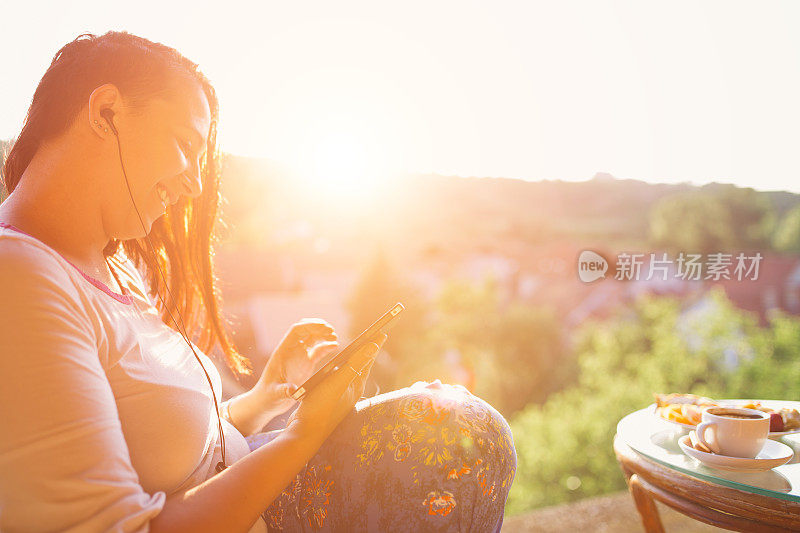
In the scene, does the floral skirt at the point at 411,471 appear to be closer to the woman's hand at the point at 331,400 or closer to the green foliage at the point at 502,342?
the woman's hand at the point at 331,400

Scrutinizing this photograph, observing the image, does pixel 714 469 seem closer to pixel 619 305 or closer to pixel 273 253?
pixel 273 253

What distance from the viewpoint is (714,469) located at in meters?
0.82

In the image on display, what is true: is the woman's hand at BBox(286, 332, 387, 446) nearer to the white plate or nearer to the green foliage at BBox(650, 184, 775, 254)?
the white plate

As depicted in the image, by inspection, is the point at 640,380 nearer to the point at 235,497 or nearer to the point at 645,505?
the point at 645,505

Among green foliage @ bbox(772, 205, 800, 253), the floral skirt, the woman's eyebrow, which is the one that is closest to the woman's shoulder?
the woman's eyebrow

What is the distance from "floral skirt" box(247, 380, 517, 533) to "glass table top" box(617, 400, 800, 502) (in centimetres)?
31

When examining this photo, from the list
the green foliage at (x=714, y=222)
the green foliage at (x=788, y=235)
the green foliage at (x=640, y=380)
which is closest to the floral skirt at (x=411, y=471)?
the green foliage at (x=640, y=380)

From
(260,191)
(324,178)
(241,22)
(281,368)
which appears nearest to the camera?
(281,368)

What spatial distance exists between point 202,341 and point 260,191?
0.76 m

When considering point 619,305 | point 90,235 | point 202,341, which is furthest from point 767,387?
point 90,235

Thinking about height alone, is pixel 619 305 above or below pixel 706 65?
below

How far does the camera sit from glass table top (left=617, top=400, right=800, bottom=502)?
75 cm

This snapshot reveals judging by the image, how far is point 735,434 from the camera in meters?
0.80

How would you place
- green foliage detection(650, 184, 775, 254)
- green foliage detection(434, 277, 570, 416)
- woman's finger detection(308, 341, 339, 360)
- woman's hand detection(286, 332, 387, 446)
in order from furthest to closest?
green foliage detection(434, 277, 570, 416) < green foliage detection(650, 184, 775, 254) < woman's finger detection(308, 341, 339, 360) < woman's hand detection(286, 332, 387, 446)
